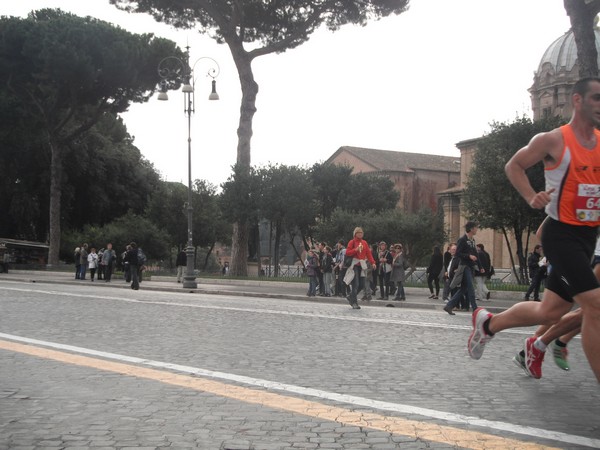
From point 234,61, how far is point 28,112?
13.0 metres

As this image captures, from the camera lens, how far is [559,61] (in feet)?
206

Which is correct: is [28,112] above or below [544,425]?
above

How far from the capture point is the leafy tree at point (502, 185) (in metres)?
29.1

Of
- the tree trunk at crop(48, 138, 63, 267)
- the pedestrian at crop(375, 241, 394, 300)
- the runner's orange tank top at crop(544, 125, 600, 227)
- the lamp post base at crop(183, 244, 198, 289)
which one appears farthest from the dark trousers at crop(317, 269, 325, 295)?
the tree trunk at crop(48, 138, 63, 267)

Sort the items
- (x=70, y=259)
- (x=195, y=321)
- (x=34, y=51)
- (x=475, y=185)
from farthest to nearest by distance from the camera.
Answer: (x=70, y=259) → (x=34, y=51) → (x=475, y=185) → (x=195, y=321)

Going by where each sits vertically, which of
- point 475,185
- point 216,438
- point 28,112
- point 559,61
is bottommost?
point 216,438

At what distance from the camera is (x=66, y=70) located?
121ft

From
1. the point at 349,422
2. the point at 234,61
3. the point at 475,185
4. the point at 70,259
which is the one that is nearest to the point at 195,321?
the point at 349,422

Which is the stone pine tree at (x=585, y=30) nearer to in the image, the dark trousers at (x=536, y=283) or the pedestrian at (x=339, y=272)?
the dark trousers at (x=536, y=283)

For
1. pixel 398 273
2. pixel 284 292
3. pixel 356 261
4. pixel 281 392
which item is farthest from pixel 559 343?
pixel 284 292

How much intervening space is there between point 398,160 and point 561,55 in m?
22.6

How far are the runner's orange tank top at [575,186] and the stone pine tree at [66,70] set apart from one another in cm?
3491

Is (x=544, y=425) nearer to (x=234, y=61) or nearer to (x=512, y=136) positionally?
(x=512, y=136)

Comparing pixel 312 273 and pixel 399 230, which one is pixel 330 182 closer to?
pixel 399 230
